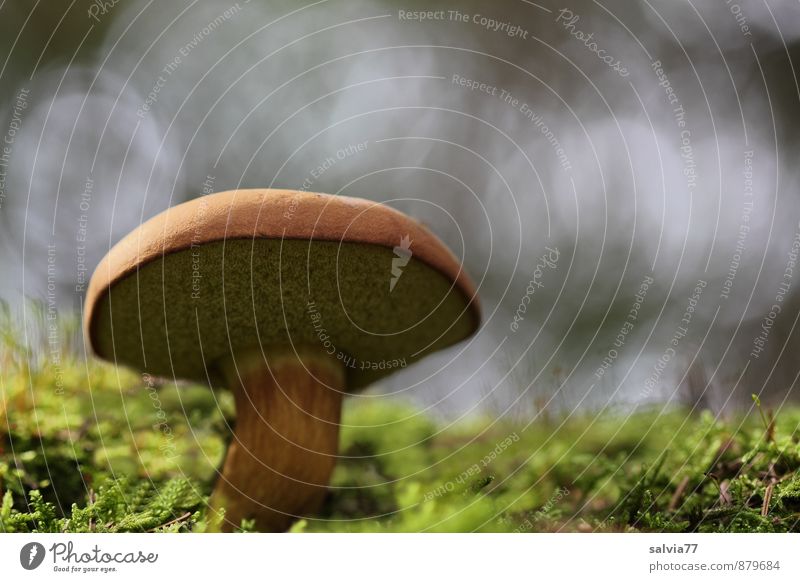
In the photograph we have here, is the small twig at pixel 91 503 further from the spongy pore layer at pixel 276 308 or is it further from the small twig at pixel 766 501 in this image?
the small twig at pixel 766 501

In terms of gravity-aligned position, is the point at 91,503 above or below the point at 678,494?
above

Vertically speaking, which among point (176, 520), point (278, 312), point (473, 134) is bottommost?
point (176, 520)

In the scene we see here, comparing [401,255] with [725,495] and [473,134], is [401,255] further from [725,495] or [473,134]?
[473,134]

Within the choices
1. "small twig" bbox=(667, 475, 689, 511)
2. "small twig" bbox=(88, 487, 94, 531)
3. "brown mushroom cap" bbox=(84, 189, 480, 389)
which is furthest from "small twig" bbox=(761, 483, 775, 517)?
"small twig" bbox=(88, 487, 94, 531)

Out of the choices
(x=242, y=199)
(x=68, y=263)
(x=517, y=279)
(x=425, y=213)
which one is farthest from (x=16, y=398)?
(x=517, y=279)

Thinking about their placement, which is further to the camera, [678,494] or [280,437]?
[280,437]

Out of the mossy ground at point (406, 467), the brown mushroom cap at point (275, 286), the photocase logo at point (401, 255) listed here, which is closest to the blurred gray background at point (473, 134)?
the mossy ground at point (406, 467)
